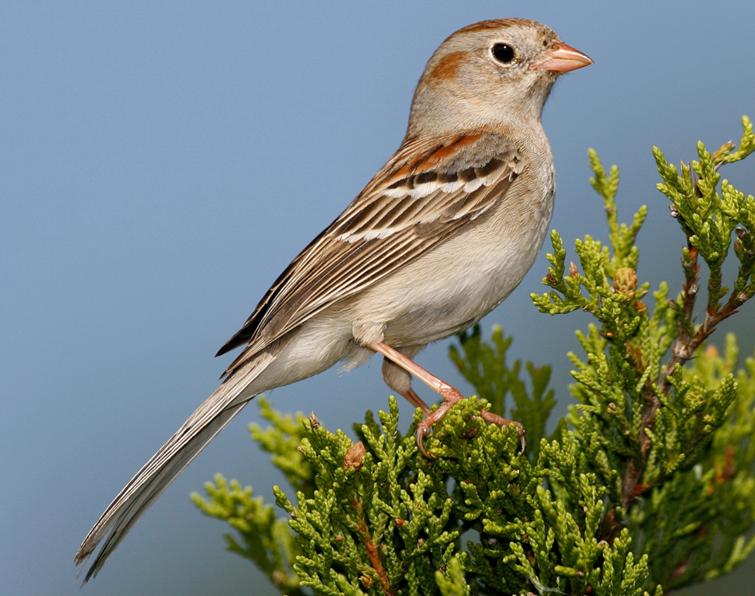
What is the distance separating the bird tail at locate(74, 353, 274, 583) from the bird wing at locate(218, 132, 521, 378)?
0.11m

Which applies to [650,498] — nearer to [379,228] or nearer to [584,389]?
[584,389]

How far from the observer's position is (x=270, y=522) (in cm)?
337

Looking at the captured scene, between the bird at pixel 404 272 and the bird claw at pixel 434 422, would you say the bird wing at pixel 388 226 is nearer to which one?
the bird at pixel 404 272

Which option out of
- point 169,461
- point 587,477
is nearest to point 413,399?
point 169,461

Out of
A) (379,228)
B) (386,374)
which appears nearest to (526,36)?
(379,228)

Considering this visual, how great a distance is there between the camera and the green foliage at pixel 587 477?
267 centimetres

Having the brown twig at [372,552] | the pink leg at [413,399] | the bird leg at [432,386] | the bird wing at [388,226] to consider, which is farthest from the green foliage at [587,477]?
the pink leg at [413,399]

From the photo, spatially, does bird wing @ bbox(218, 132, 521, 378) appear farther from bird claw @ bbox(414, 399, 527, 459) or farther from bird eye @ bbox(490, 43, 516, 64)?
bird claw @ bbox(414, 399, 527, 459)

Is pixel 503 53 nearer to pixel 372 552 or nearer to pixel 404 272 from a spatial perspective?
pixel 404 272

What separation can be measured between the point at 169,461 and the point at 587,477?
5.24 feet

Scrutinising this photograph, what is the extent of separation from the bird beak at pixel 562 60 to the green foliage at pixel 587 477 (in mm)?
1285

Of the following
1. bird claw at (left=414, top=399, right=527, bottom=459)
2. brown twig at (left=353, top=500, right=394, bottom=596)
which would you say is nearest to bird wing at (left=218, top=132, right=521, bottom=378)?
bird claw at (left=414, top=399, right=527, bottom=459)

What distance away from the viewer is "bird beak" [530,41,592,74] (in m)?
4.25

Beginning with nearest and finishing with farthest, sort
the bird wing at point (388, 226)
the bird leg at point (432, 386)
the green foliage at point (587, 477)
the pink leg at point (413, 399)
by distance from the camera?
the green foliage at point (587, 477) < the bird leg at point (432, 386) < the bird wing at point (388, 226) < the pink leg at point (413, 399)
